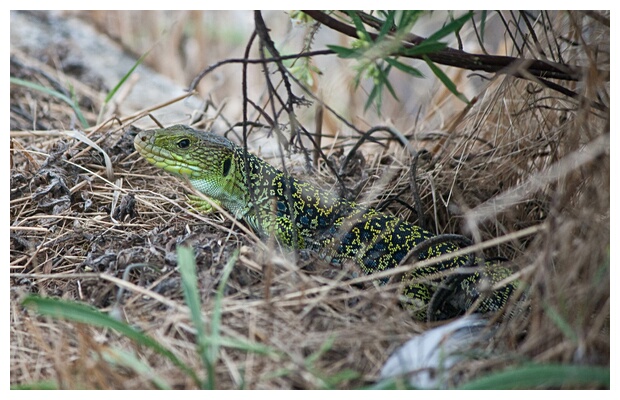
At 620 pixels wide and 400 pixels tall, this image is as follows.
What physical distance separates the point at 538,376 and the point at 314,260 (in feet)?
4.51

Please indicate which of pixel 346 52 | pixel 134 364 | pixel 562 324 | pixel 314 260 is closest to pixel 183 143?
pixel 314 260

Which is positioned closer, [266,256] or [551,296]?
[551,296]

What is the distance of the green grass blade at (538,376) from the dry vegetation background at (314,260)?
9 cm

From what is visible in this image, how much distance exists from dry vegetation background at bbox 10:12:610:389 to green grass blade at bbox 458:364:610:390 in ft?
0.28

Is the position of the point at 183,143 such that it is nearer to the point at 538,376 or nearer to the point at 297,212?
the point at 297,212

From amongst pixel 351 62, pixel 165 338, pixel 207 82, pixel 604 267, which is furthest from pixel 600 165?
pixel 207 82

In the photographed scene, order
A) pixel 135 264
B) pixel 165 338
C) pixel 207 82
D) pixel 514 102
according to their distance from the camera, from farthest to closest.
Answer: pixel 207 82
pixel 514 102
pixel 135 264
pixel 165 338

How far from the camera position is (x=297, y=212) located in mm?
3758

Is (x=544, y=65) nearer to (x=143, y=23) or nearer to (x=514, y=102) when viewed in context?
(x=514, y=102)

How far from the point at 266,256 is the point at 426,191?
1.52 metres

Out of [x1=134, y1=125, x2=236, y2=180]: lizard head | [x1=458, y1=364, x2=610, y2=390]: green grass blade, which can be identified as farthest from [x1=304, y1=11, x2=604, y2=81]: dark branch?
[x1=458, y1=364, x2=610, y2=390]: green grass blade

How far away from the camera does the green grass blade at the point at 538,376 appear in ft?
6.96

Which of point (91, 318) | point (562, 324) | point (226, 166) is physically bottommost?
point (562, 324)

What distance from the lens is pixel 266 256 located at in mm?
3080
